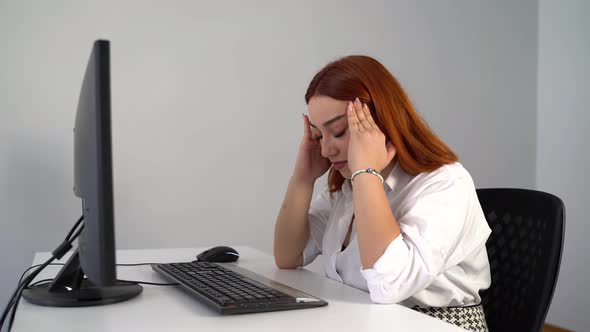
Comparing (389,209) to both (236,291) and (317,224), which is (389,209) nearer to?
(236,291)

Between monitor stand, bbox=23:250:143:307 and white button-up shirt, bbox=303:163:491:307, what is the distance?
0.44 metres

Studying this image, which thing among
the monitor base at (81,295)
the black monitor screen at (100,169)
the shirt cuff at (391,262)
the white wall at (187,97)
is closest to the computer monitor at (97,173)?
the black monitor screen at (100,169)

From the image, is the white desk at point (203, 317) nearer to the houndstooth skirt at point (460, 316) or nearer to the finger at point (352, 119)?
the houndstooth skirt at point (460, 316)

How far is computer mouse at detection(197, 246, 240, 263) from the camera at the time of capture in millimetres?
1407

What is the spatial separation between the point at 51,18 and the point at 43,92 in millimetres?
286

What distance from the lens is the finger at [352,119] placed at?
46.3 inches

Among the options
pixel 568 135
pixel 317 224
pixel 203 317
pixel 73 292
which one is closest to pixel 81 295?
pixel 73 292

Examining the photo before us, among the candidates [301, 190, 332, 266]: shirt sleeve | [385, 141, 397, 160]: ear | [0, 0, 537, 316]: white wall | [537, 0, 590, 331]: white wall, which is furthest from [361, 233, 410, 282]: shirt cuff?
[537, 0, 590, 331]: white wall

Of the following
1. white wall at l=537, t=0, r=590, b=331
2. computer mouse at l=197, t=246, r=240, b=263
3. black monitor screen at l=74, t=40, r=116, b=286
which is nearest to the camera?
black monitor screen at l=74, t=40, r=116, b=286

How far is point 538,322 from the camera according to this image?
1.10 meters

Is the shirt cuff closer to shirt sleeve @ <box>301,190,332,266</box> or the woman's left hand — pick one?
the woman's left hand

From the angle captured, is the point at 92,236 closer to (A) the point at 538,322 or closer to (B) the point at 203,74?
(A) the point at 538,322

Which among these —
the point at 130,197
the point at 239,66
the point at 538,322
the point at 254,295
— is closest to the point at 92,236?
the point at 254,295

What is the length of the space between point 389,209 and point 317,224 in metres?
0.49
